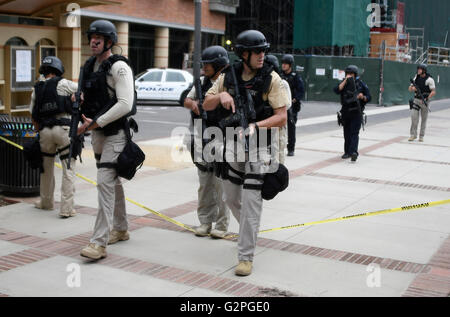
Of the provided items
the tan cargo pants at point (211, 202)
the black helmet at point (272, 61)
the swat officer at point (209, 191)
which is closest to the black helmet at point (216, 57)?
the swat officer at point (209, 191)

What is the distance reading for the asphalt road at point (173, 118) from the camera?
1593 cm

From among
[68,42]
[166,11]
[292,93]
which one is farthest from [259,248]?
[166,11]

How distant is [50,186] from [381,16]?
1548 inches

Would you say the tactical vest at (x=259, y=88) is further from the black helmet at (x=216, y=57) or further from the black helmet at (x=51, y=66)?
the black helmet at (x=51, y=66)

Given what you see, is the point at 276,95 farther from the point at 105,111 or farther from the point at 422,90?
Result: the point at 422,90

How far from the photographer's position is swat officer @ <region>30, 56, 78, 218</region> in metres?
6.86

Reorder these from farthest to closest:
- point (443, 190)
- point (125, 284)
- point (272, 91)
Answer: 1. point (443, 190)
2. point (272, 91)
3. point (125, 284)

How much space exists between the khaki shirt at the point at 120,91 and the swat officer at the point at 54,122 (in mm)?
1608

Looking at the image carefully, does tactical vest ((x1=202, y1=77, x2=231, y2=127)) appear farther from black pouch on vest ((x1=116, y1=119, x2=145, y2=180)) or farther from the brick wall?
the brick wall

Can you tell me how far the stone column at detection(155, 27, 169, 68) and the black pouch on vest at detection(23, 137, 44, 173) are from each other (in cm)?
2797

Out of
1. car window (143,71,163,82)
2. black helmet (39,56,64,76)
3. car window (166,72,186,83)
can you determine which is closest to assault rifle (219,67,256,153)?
black helmet (39,56,64,76)
